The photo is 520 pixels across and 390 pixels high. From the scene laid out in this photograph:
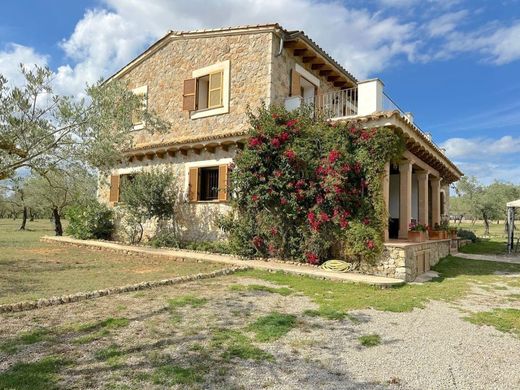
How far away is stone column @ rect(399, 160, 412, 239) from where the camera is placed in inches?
456

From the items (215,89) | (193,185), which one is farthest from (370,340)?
(215,89)

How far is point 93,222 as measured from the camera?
1638 centimetres

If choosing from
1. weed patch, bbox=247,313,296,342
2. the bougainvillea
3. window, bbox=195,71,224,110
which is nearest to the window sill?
window, bbox=195,71,224,110

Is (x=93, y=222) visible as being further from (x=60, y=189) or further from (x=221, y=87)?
(x=221, y=87)

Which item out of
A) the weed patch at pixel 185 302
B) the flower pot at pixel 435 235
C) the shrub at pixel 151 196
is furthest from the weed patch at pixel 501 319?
the shrub at pixel 151 196

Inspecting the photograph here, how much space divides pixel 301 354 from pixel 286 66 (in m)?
11.5

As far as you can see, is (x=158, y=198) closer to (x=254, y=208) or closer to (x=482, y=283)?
(x=254, y=208)

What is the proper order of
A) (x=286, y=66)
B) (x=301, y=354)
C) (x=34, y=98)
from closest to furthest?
(x=301, y=354) → (x=34, y=98) → (x=286, y=66)

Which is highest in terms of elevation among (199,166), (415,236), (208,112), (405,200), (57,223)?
(208,112)

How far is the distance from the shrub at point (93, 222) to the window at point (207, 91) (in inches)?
234

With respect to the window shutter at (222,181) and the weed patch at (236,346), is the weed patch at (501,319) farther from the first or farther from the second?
the window shutter at (222,181)

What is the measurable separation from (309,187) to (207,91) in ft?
23.7

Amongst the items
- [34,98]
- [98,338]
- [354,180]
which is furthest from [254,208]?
[98,338]

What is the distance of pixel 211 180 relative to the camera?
14352mm
